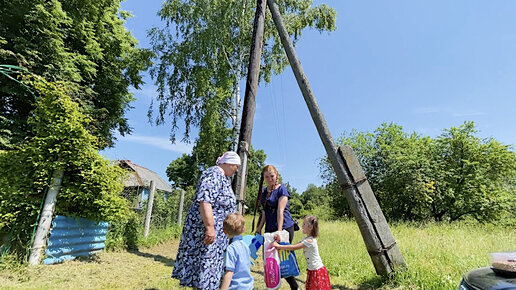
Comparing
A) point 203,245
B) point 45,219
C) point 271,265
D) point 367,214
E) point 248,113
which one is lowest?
point 271,265

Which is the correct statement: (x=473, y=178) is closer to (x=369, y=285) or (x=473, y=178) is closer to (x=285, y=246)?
(x=369, y=285)

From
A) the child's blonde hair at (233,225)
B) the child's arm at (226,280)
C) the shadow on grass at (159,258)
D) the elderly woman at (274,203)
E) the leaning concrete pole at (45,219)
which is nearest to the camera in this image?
the child's arm at (226,280)

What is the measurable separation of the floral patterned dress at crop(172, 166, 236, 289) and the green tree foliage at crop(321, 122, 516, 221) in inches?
514

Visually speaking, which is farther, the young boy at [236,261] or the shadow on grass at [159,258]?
the shadow on grass at [159,258]

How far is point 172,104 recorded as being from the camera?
470 inches

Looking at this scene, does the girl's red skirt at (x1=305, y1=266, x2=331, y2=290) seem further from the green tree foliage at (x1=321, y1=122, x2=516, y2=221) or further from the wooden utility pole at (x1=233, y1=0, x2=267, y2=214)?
the green tree foliage at (x1=321, y1=122, x2=516, y2=221)

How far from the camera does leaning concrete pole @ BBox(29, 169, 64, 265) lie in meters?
4.44

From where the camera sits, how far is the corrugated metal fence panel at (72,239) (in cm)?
478

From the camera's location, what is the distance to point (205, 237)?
2594 millimetres

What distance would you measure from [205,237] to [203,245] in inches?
5.8

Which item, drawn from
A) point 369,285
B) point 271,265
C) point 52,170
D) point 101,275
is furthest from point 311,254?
point 52,170

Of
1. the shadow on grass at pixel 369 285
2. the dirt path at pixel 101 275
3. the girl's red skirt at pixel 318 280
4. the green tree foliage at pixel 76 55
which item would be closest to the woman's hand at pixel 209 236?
the girl's red skirt at pixel 318 280

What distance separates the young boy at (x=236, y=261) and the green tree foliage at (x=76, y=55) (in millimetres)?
4455

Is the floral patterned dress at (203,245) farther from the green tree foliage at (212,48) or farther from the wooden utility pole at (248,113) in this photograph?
the green tree foliage at (212,48)
